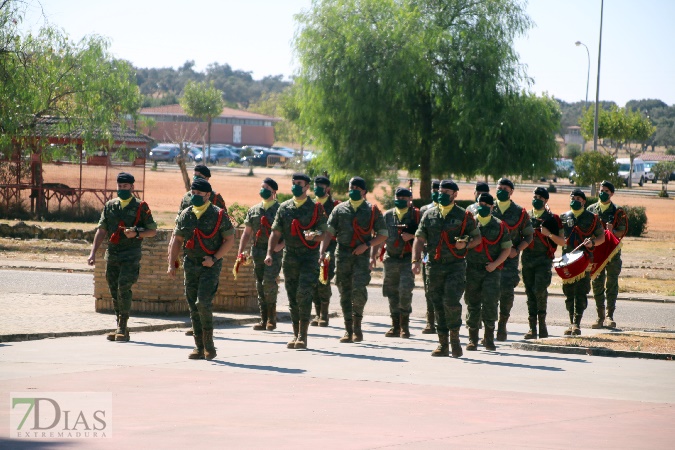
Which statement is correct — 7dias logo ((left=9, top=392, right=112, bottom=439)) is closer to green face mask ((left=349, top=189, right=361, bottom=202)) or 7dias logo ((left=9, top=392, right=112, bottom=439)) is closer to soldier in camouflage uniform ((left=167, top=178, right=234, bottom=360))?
soldier in camouflage uniform ((left=167, top=178, right=234, bottom=360))

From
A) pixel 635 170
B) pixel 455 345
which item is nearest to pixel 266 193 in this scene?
pixel 455 345

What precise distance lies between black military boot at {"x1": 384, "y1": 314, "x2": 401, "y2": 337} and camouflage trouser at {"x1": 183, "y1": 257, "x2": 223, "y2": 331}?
336cm

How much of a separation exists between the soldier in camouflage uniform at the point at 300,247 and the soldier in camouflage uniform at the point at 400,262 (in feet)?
5.32

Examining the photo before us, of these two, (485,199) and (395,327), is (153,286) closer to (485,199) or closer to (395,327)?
(395,327)

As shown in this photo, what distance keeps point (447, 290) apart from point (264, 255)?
3.55 m

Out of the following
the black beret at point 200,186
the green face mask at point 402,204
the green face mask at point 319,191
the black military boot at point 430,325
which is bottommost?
the black military boot at point 430,325

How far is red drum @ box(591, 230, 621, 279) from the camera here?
16422mm

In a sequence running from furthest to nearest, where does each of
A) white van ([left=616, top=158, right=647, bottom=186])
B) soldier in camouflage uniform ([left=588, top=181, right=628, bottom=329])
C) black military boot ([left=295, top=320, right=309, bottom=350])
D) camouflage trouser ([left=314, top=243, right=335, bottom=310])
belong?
1. white van ([left=616, top=158, right=647, bottom=186])
2. soldier in camouflage uniform ([left=588, top=181, right=628, bottom=329])
3. camouflage trouser ([left=314, top=243, right=335, bottom=310])
4. black military boot ([left=295, top=320, right=309, bottom=350])

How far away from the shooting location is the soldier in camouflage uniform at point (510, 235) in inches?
576

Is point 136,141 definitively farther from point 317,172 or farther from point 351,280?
point 351,280

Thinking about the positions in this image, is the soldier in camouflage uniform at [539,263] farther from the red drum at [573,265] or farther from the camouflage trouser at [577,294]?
the camouflage trouser at [577,294]

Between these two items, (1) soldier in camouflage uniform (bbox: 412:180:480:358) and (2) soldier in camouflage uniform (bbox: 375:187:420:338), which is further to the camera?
(2) soldier in camouflage uniform (bbox: 375:187:420:338)

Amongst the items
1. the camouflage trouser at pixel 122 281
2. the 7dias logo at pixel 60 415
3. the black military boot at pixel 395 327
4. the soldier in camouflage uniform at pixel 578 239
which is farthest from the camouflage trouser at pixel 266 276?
the 7dias logo at pixel 60 415

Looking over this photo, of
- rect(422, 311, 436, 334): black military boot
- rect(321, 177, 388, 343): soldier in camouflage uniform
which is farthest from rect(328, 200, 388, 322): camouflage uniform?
rect(422, 311, 436, 334): black military boot
